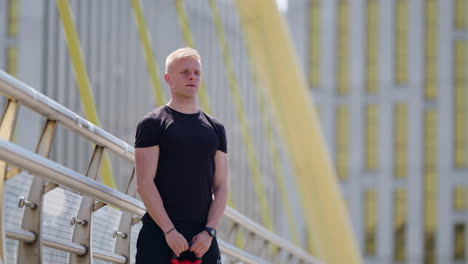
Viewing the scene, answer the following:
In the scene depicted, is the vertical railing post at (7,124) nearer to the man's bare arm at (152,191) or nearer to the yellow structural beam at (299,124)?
the man's bare arm at (152,191)

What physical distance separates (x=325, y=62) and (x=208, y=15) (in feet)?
43.9

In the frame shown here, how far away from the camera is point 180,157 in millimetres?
4062

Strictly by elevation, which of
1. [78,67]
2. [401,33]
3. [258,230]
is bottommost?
[258,230]

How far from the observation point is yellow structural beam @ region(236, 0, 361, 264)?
17.0 metres

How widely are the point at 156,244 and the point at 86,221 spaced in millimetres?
983

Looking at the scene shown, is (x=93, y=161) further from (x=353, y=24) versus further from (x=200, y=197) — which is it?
(x=353, y=24)

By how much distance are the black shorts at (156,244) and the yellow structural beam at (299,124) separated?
507 inches

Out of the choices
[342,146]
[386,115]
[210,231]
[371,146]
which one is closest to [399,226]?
[371,146]

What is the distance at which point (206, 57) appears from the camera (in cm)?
4228

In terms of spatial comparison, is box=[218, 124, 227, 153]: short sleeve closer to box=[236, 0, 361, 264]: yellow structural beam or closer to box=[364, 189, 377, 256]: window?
box=[236, 0, 361, 264]: yellow structural beam

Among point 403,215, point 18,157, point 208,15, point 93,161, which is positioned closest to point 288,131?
point 93,161

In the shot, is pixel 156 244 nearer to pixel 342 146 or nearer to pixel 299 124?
pixel 299 124

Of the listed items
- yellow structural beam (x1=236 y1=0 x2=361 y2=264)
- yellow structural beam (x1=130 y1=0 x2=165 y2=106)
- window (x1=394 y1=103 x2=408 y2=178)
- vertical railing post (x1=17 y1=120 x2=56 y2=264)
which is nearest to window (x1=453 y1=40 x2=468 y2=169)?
window (x1=394 y1=103 x2=408 y2=178)

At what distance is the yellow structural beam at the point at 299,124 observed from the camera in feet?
55.9
